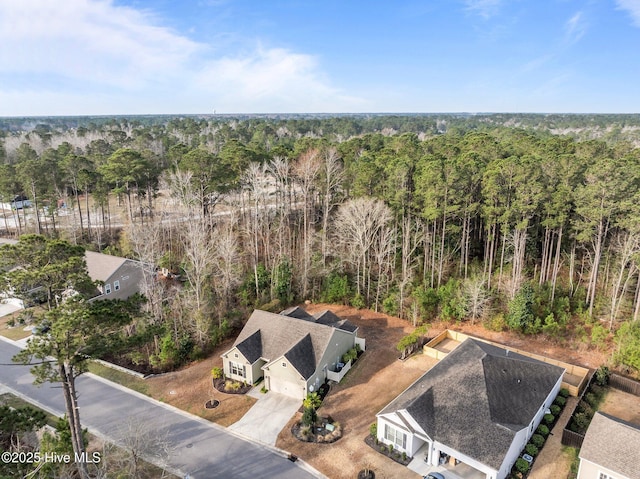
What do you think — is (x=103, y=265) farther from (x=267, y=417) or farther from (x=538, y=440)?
(x=538, y=440)

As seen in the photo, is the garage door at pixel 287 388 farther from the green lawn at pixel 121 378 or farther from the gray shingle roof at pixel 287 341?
the green lawn at pixel 121 378

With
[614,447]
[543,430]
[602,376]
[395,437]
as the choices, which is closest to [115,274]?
[395,437]

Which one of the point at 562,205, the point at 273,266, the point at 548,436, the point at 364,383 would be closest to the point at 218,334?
the point at 273,266

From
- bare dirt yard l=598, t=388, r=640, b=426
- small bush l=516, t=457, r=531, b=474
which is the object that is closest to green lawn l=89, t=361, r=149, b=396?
small bush l=516, t=457, r=531, b=474

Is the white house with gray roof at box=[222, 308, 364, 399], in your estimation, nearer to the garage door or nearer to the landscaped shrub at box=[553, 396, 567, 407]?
the garage door

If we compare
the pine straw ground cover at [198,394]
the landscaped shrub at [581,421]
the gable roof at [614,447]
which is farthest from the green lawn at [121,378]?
the landscaped shrub at [581,421]
